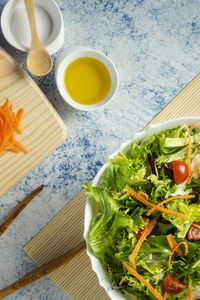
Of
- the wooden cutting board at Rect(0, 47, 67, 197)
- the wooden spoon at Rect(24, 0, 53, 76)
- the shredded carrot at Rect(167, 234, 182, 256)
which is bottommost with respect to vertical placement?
the shredded carrot at Rect(167, 234, 182, 256)

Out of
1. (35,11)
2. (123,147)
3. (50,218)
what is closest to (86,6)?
(35,11)

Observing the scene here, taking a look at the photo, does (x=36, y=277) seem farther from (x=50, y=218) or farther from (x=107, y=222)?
(x=107, y=222)

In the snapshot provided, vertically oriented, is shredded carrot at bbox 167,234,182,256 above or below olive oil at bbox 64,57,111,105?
below

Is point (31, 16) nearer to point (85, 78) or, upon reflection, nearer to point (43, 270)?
point (85, 78)

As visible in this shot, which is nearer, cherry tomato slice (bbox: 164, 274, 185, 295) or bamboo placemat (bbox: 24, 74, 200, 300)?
cherry tomato slice (bbox: 164, 274, 185, 295)

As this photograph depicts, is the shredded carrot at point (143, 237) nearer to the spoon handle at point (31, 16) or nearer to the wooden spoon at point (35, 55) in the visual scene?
the wooden spoon at point (35, 55)

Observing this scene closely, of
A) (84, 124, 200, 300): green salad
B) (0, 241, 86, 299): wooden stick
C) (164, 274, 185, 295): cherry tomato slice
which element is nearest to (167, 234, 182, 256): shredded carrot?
(84, 124, 200, 300): green salad

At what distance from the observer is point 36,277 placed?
1438mm

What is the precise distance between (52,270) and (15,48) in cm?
95

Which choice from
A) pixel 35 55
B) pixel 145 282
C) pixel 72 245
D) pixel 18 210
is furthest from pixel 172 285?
pixel 35 55

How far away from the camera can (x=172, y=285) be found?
44.9 inches

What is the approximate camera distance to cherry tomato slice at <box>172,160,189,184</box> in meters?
1.15

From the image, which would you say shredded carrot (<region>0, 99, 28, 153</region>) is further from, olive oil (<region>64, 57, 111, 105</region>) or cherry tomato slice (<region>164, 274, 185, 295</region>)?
cherry tomato slice (<region>164, 274, 185, 295</region>)

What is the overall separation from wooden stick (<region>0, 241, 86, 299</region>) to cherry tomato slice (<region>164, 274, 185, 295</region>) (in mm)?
408
